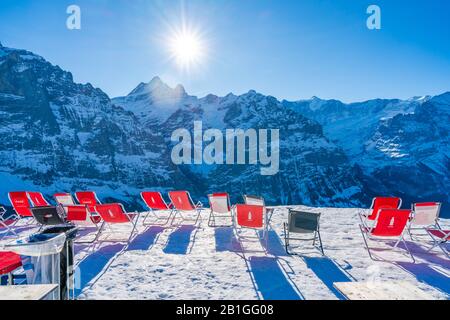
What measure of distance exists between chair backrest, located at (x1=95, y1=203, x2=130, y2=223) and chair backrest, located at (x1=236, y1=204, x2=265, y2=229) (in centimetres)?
218

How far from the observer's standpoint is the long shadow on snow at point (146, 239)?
21.4 feet

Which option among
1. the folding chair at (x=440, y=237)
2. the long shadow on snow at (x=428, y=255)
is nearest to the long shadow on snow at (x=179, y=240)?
the long shadow on snow at (x=428, y=255)

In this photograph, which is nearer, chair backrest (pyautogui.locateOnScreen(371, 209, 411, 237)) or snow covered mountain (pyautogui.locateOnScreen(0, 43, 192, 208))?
chair backrest (pyautogui.locateOnScreen(371, 209, 411, 237))

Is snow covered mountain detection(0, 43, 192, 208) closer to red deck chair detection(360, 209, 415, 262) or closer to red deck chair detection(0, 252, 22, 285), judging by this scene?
red deck chair detection(0, 252, 22, 285)

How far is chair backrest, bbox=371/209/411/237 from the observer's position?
5707 millimetres

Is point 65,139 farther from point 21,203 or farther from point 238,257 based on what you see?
point 238,257

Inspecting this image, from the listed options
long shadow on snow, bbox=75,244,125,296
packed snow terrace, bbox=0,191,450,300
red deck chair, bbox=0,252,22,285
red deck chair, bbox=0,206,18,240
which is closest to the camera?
red deck chair, bbox=0,252,22,285

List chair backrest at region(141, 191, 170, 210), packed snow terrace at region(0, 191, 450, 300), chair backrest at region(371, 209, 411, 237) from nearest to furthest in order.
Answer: packed snow terrace at region(0, 191, 450, 300) < chair backrest at region(371, 209, 411, 237) < chair backrest at region(141, 191, 170, 210)

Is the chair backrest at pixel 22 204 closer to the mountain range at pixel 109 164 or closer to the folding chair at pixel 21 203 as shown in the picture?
the folding chair at pixel 21 203

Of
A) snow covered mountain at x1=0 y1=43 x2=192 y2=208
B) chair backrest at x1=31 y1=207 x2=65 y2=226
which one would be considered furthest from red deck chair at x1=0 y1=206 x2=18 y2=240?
snow covered mountain at x1=0 y1=43 x2=192 y2=208

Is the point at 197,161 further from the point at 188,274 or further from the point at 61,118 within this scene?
the point at 188,274

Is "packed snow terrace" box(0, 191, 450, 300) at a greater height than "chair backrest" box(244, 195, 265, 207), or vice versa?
"chair backrest" box(244, 195, 265, 207)

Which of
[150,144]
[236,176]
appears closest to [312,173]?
[236,176]
